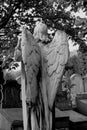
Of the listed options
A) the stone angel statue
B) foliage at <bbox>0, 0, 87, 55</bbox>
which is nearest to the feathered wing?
the stone angel statue

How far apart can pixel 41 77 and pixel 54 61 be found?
0.27 meters

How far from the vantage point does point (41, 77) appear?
8.69 ft

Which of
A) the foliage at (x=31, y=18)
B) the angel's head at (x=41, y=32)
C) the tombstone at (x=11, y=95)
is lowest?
the tombstone at (x=11, y=95)

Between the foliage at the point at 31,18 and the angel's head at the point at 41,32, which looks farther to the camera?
the foliage at the point at 31,18

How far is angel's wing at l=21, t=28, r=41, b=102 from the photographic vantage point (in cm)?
237

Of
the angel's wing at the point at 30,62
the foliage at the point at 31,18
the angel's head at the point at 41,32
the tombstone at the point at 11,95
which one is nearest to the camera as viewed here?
the angel's wing at the point at 30,62

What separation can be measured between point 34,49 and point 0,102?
18.1 ft

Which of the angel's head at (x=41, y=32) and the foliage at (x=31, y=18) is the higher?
the foliage at (x=31, y=18)

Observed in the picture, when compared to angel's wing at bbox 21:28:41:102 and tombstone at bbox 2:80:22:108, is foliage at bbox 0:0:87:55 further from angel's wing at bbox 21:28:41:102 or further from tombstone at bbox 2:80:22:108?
angel's wing at bbox 21:28:41:102

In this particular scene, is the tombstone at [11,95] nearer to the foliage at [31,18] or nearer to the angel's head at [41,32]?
the foliage at [31,18]

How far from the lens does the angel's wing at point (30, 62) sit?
2.37 meters

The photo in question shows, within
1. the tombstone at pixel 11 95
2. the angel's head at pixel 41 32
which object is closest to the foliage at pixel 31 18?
the tombstone at pixel 11 95

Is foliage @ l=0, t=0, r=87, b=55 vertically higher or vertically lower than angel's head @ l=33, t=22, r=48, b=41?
higher

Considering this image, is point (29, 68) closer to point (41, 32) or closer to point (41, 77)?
point (41, 77)
